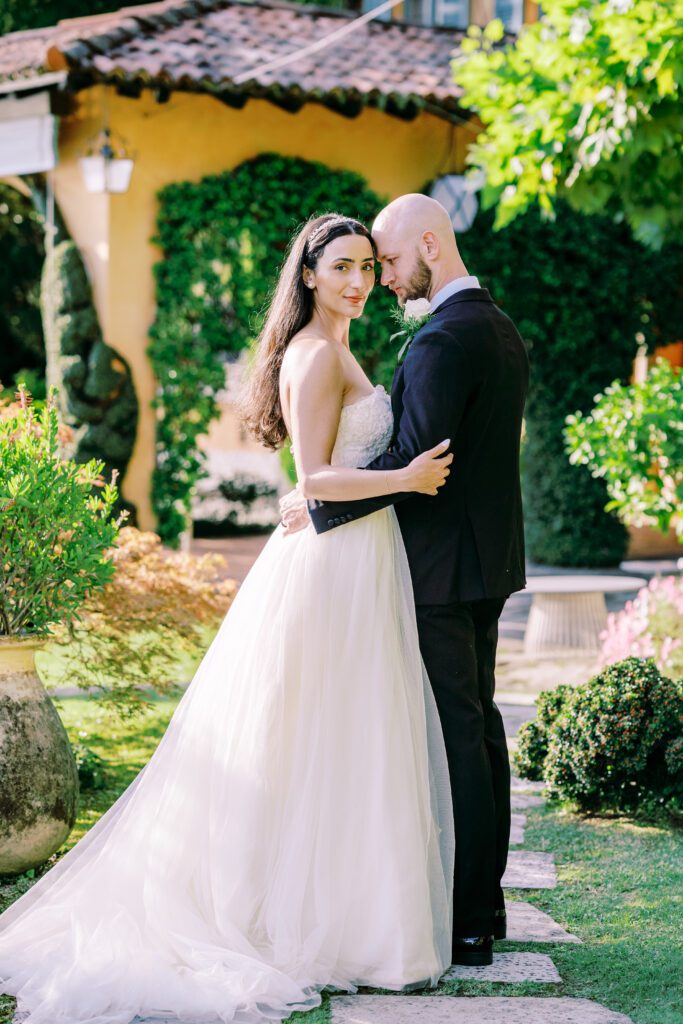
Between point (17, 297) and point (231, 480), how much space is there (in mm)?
3635

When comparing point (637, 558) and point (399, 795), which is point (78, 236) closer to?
point (637, 558)

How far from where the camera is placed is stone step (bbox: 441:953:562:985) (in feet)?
10.3

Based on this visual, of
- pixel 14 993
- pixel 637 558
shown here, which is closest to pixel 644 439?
pixel 14 993

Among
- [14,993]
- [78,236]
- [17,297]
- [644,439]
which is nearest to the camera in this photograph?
[14,993]

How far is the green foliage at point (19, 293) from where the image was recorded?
15.5 m

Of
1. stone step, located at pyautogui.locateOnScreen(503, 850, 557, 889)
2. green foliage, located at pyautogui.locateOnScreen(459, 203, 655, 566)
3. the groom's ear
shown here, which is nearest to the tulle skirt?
the groom's ear

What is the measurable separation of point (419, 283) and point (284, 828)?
1513 mm

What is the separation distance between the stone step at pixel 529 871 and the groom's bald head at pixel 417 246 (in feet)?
6.55

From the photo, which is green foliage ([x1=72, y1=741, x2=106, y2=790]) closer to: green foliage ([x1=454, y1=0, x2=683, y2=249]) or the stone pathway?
the stone pathway

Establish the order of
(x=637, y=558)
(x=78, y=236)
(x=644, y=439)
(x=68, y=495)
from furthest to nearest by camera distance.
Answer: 1. (x=637, y=558)
2. (x=78, y=236)
3. (x=644, y=439)
4. (x=68, y=495)

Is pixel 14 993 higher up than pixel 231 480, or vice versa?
pixel 231 480

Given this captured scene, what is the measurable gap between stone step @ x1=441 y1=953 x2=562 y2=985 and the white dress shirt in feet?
5.78

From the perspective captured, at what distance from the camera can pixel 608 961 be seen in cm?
332

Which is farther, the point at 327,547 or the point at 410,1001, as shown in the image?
the point at 327,547
